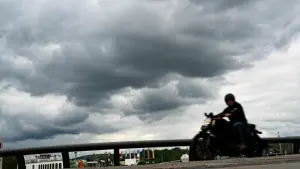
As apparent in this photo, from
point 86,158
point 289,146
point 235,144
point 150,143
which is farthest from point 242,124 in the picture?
point 289,146

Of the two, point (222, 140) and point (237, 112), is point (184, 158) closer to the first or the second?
point (222, 140)

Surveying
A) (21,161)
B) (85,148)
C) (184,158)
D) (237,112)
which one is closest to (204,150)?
(237,112)

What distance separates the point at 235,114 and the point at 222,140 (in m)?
0.64

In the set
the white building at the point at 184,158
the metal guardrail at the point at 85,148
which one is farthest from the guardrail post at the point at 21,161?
the white building at the point at 184,158

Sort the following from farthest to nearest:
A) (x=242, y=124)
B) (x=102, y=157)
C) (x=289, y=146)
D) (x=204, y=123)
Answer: (x=289, y=146), (x=102, y=157), (x=204, y=123), (x=242, y=124)

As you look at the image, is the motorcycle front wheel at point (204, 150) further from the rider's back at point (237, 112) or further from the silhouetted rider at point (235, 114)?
the rider's back at point (237, 112)

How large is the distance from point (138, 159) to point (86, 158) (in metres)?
2.00

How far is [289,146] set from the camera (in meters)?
14.4

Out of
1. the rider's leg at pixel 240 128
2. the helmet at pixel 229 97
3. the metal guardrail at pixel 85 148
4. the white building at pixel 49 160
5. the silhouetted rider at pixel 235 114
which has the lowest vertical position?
the white building at pixel 49 160

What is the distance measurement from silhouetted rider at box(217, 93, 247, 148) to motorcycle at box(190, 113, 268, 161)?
86 mm

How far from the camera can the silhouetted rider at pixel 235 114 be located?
19.8ft

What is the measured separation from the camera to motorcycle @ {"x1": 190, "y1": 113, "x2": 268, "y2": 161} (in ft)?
21.0

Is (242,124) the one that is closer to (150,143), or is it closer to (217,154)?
(217,154)

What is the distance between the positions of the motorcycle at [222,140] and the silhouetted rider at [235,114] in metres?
0.09
